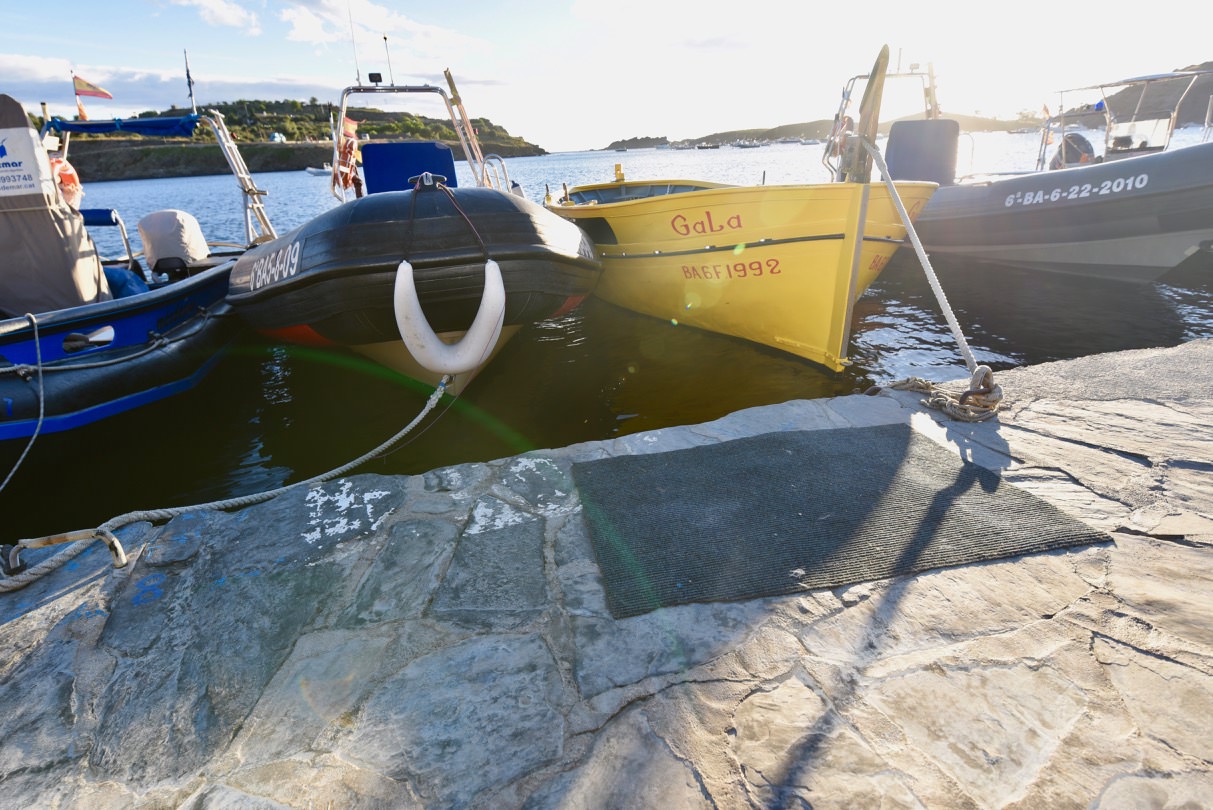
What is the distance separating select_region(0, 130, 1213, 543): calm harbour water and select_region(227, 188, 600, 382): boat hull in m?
0.97

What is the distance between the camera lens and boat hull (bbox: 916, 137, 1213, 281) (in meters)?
8.16

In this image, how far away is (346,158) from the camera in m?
7.61

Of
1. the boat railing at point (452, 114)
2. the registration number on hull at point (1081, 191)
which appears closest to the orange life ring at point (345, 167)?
the boat railing at point (452, 114)

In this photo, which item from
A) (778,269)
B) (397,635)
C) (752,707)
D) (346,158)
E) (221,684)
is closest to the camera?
(752,707)

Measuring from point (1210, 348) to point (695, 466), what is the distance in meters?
4.61

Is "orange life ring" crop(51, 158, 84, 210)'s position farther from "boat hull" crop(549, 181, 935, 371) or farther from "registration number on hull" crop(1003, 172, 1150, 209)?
"registration number on hull" crop(1003, 172, 1150, 209)

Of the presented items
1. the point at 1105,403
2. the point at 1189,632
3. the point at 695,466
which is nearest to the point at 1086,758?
the point at 1189,632

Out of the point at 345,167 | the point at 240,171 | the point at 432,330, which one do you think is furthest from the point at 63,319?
the point at 240,171

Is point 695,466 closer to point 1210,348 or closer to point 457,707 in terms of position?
point 457,707

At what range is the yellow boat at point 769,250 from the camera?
5.32 meters

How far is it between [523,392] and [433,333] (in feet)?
5.90

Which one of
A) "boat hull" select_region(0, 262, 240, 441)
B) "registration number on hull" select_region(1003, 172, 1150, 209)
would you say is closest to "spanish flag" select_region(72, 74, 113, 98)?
"boat hull" select_region(0, 262, 240, 441)

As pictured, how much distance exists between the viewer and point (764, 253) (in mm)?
5871

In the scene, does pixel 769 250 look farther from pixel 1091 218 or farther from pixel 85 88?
pixel 85 88
